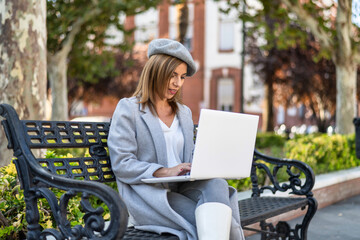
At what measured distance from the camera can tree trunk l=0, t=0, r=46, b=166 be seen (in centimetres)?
514

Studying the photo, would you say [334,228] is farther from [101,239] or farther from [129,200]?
[101,239]

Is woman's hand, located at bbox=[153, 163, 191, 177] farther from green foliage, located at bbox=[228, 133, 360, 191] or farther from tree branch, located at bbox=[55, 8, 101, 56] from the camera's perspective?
tree branch, located at bbox=[55, 8, 101, 56]

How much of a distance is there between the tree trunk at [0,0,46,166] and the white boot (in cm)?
303

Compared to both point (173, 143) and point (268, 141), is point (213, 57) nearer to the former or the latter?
point (268, 141)

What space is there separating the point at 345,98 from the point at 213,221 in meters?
10.1

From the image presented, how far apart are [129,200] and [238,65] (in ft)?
92.8

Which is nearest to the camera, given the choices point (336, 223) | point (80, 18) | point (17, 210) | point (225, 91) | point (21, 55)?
point (17, 210)

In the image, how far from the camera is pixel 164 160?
310 centimetres

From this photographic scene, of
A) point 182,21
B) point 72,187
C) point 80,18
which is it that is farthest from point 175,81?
point 182,21

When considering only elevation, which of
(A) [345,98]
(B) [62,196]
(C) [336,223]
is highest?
(A) [345,98]

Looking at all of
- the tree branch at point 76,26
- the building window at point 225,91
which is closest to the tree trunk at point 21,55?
the tree branch at point 76,26

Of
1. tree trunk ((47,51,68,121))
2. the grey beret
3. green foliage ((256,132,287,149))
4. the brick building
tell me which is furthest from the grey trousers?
the brick building

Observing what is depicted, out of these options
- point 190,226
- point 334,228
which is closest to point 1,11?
point 190,226

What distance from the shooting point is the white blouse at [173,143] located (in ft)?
10.4
